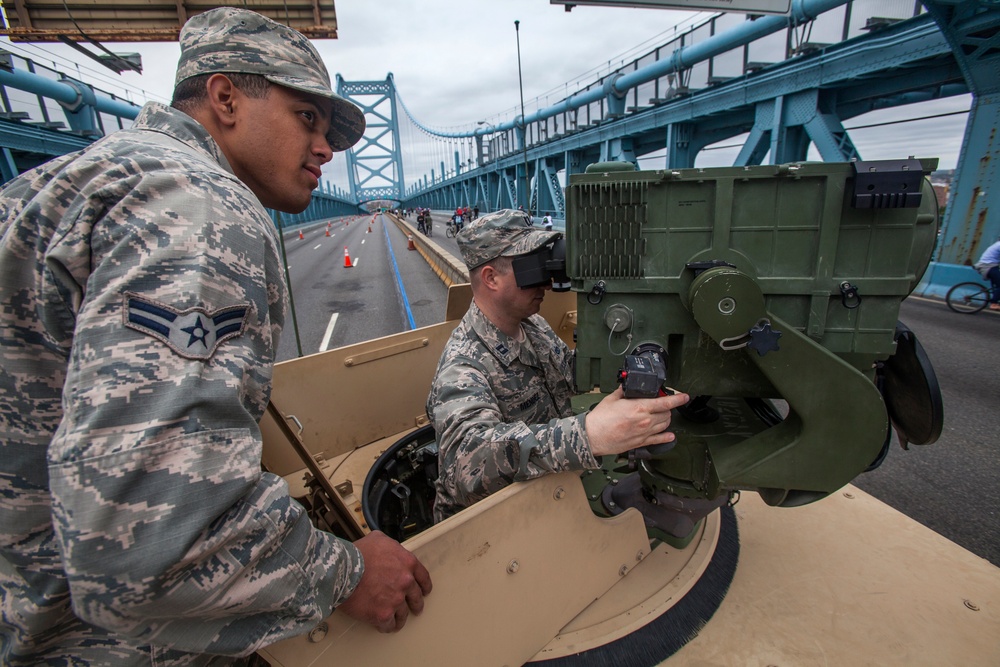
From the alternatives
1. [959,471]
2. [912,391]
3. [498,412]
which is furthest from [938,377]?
[498,412]

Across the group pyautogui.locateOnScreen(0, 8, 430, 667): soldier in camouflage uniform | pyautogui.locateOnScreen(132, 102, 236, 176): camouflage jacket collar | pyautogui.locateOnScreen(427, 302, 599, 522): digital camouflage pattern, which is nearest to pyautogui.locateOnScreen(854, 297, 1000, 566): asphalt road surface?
pyautogui.locateOnScreen(427, 302, 599, 522): digital camouflage pattern

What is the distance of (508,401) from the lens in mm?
1922

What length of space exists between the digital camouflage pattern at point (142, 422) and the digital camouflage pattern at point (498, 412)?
0.55 m

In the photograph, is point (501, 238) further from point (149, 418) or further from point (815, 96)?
point (815, 96)

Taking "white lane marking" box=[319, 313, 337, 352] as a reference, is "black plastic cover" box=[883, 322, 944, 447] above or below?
above

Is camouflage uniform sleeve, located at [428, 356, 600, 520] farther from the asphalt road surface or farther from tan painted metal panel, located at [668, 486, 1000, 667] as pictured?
the asphalt road surface

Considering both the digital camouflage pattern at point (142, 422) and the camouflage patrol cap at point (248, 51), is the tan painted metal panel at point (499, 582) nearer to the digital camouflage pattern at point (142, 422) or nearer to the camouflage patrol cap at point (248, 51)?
the digital camouflage pattern at point (142, 422)

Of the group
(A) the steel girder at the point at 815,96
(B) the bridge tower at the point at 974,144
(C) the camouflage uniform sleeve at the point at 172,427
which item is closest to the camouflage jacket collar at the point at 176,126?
(C) the camouflage uniform sleeve at the point at 172,427

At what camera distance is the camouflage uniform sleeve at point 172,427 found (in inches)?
25.1

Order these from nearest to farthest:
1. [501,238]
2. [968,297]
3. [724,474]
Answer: [724,474] → [501,238] → [968,297]

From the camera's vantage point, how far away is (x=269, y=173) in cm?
111

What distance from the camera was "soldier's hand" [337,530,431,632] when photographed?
1.00 metres

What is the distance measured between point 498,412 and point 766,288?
0.87 m

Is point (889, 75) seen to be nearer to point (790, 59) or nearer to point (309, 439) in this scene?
point (790, 59)
